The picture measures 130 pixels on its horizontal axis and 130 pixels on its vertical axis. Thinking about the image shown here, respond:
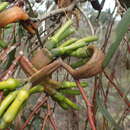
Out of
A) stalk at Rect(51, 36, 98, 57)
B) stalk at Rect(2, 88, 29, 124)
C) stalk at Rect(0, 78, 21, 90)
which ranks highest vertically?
stalk at Rect(0, 78, 21, 90)

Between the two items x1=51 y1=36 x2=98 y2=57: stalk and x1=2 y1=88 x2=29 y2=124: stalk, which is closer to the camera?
x1=2 y1=88 x2=29 y2=124: stalk

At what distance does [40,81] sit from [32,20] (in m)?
0.18

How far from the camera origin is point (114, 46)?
2.20 ft

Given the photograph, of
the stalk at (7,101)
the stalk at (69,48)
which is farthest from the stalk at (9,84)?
the stalk at (69,48)

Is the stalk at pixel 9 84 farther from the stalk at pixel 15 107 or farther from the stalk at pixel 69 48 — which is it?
the stalk at pixel 69 48

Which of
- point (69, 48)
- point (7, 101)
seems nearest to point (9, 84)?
point (7, 101)

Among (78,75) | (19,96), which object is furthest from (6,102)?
(78,75)

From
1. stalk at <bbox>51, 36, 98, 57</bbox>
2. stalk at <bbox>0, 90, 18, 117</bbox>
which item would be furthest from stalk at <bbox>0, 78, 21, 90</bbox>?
stalk at <bbox>51, 36, 98, 57</bbox>

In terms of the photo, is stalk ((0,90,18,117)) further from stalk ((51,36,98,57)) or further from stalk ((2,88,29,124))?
stalk ((51,36,98,57))

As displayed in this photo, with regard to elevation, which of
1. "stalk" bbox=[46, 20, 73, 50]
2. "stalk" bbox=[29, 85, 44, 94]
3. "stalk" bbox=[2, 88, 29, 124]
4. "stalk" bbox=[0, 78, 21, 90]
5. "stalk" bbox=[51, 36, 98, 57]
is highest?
"stalk" bbox=[0, 78, 21, 90]

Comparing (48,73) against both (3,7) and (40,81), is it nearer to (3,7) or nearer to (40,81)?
(40,81)

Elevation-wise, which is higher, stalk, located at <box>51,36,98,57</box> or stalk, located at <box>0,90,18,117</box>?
stalk, located at <box>0,90,18,117</box>

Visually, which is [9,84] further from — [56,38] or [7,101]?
[56,38]

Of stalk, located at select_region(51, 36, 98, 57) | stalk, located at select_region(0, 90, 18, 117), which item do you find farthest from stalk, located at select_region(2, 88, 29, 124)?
stalk, located at select_region(51, 36, 98, 57)
